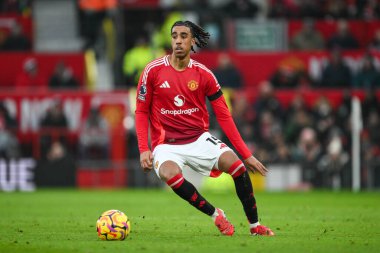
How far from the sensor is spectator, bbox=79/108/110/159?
23.0 m

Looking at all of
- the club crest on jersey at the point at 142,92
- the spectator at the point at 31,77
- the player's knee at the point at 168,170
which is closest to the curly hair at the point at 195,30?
the club crest on jersey at the point at 142,92

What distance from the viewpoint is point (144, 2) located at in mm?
27406

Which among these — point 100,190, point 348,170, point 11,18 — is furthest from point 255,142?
point 11,18

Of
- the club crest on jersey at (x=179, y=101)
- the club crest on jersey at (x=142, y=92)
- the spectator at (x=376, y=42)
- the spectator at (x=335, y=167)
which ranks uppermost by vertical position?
the club crest on jersey at (x=142, y=92)

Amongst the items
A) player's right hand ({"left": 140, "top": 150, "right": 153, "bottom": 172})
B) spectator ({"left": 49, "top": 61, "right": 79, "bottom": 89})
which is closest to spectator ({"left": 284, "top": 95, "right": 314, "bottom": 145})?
spectator ({"left": 49, "top": 61, "right": 79, "bottom": 89})

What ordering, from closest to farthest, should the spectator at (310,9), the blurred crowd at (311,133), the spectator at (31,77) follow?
the blurred crowd at (311,133) < the spectator at (31,77) < the spectator at (310,9)

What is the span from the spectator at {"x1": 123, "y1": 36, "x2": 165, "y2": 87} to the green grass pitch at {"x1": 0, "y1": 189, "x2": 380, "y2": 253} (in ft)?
15.8

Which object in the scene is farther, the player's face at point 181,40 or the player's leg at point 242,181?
the player's face at point 181,40

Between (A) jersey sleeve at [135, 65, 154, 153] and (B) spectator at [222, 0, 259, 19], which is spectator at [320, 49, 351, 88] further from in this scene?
(A) jersey sleeve at [135, 65, 154, 153]

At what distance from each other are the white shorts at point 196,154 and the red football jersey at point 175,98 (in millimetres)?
91

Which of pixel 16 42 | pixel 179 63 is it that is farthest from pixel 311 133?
pixel 179 63

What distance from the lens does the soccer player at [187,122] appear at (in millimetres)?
10289

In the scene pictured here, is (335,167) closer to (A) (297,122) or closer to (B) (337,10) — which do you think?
(A) (297,122)

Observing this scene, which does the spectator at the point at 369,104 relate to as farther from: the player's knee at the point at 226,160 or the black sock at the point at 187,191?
the black sock at the point at 187,191
